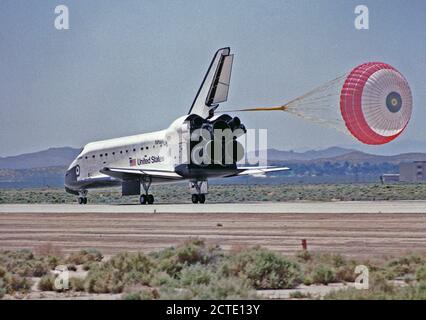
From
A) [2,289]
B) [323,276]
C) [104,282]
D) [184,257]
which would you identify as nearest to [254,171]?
[184,257]

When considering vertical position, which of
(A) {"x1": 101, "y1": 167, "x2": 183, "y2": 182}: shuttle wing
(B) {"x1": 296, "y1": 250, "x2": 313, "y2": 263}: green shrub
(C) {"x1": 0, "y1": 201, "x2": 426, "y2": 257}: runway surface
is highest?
(A) {"x1": 101, "y1": 167, "x2": 183, "y2": 182}: shuttle wing

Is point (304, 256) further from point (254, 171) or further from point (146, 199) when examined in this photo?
point (146, 199)

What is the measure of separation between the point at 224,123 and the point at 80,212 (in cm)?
1033

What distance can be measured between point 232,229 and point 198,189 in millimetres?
24421

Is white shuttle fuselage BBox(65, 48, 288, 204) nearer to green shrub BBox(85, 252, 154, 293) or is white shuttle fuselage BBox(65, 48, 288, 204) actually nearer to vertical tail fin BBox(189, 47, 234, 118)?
vertical tail fin BBox(189, 47, 234, 118)

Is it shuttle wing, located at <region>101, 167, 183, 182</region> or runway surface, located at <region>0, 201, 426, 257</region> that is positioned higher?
shuttle wing, located at <region>101, 167, 183, 182</region>

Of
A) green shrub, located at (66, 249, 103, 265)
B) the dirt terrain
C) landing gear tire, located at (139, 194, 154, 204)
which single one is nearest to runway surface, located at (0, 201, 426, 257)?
the dirt terrain

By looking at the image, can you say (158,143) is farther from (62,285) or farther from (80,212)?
(62,285)

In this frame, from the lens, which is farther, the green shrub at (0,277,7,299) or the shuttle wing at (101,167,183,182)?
the shuttle wing at (101,167,183,182)

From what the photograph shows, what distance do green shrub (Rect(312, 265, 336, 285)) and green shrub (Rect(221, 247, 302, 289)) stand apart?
357 mm

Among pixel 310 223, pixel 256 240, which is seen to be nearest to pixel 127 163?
pixel 310 223

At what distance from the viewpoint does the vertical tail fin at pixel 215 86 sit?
187 ft

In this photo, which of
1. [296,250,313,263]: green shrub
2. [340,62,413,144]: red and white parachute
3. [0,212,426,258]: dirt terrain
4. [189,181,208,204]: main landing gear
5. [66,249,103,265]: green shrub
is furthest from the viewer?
[189,181,208,204]: main landing gear

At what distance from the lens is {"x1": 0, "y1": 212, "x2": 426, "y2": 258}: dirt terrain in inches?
1180
